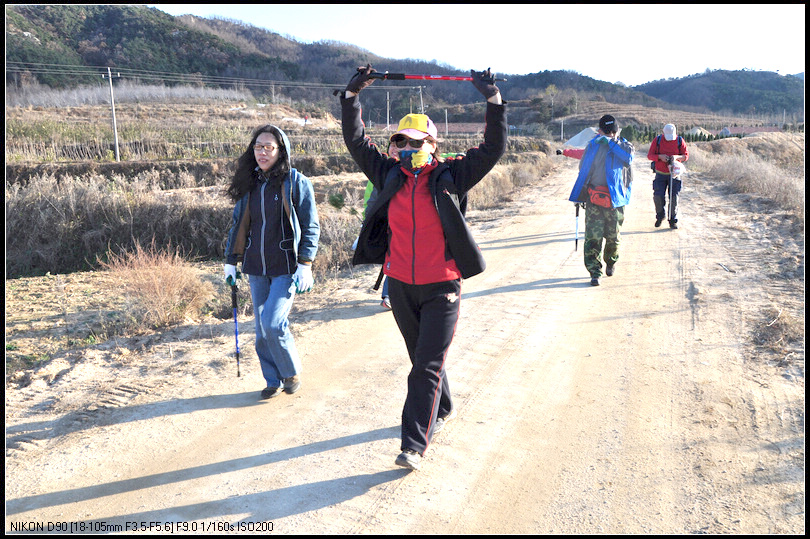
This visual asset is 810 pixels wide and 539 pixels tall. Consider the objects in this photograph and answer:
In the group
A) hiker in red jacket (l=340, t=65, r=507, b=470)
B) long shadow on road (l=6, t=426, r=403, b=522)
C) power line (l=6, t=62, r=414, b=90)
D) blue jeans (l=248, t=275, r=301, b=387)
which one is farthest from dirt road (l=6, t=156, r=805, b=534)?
power line (l=6, t=62, r=414, b=90)

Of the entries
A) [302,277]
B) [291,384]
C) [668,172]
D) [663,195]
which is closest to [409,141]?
[302,277]

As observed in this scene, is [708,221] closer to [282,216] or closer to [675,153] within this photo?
[675,153]

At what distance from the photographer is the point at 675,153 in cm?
1128

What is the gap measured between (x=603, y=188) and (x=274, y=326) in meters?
4.91

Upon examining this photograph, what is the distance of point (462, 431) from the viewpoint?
4.11m

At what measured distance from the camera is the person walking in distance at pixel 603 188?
25.0 ft

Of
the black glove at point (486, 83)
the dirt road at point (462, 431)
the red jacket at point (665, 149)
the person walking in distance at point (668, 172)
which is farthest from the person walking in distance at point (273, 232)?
the red jacket at point (665, 149)

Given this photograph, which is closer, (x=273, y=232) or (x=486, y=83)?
(x=486, y=83)

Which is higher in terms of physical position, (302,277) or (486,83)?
(486,83)

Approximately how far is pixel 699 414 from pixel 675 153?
8.26 metres

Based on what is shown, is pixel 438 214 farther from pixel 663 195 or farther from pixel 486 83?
pixel 663 195

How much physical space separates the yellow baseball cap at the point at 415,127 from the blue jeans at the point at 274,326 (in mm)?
1531

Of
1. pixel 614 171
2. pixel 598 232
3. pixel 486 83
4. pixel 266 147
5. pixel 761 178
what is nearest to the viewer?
pixel 486 83

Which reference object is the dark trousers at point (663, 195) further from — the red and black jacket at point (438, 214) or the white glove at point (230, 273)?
the white glove at point (230, 273)
